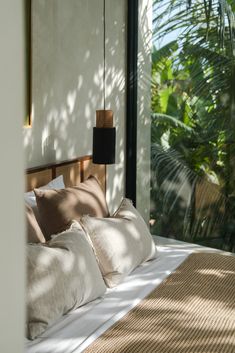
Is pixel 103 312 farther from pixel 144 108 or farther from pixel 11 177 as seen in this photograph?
pixel 11 177

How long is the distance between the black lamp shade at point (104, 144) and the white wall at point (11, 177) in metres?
3.48

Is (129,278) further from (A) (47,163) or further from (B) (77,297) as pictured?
(A) (47,163)

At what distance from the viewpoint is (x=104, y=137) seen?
3.87m

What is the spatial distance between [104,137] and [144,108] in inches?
37.9

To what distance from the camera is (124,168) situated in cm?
480

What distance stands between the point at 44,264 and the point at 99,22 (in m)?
2.32

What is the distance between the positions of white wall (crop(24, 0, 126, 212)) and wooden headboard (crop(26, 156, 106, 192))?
0.07 m

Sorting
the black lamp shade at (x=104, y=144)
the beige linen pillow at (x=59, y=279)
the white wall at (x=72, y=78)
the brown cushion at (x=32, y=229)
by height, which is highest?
the white wall at (x=72, y=78)

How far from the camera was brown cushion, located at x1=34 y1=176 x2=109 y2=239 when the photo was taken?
3393 millimetres

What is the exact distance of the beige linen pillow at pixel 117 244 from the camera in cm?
314

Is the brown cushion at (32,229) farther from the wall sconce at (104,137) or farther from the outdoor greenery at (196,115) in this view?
the outdoor greenery at (196,115)

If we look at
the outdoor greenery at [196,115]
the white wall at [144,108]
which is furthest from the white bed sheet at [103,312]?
the white wall at [144,108]

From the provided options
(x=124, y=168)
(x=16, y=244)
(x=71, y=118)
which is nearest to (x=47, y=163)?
(x=71, y=118)

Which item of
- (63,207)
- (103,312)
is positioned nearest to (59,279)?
(103,312)
